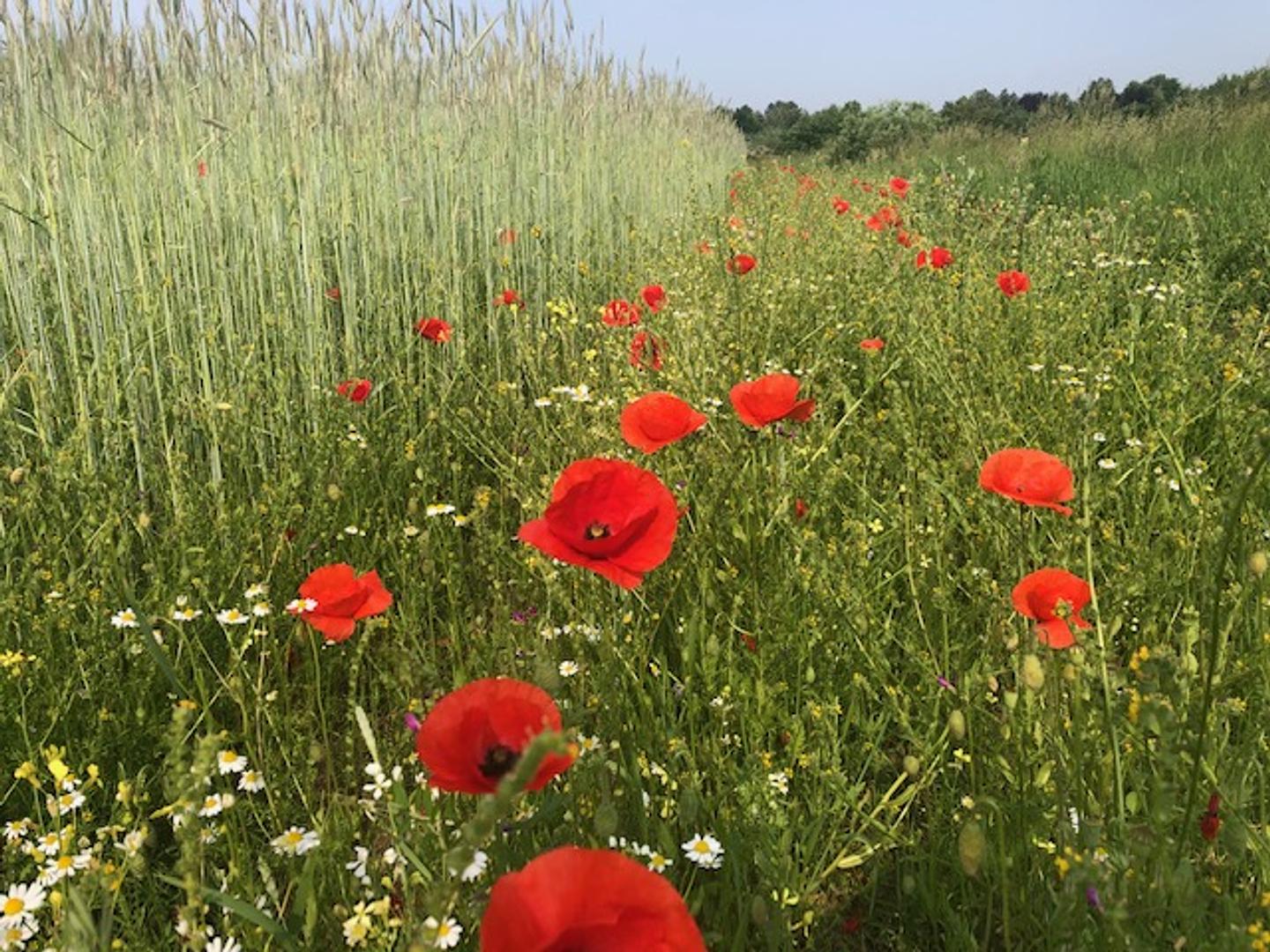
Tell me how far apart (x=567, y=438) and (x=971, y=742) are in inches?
52.5

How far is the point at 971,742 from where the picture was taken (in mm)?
1339

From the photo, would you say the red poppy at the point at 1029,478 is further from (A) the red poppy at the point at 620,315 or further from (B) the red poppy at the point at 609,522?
(A) the red poppy at the point at 620,315

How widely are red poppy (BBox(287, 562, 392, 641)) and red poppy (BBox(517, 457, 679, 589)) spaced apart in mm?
314

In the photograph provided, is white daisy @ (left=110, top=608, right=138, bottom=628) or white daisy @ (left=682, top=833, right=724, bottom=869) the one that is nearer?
white daisy @ (left=682, top=833, right=724, bottom=869)

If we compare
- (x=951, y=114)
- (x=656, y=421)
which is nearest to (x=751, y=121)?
(x=951, y=114)

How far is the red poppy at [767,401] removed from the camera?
1.53 meters

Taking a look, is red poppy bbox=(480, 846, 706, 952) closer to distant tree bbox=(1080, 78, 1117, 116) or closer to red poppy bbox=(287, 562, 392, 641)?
red poppy bbox=(287, 562, 392, 641)

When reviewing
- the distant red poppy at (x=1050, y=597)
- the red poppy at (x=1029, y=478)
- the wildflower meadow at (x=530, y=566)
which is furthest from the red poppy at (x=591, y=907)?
the red poppy at (x=1029, y=478)

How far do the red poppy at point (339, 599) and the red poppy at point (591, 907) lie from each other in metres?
0.71

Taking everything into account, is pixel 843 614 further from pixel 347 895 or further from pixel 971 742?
pixel 347 895

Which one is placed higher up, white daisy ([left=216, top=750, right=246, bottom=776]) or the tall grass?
the tall grass

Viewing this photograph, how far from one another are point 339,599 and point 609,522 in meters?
0.39

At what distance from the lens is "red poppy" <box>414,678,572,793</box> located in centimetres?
74


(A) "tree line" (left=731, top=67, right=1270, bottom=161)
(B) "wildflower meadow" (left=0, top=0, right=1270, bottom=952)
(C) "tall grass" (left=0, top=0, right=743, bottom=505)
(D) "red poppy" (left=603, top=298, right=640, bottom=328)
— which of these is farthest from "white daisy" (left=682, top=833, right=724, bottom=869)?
(A) "tree line" (left=731, top=67, right=1270, bottom=161)
